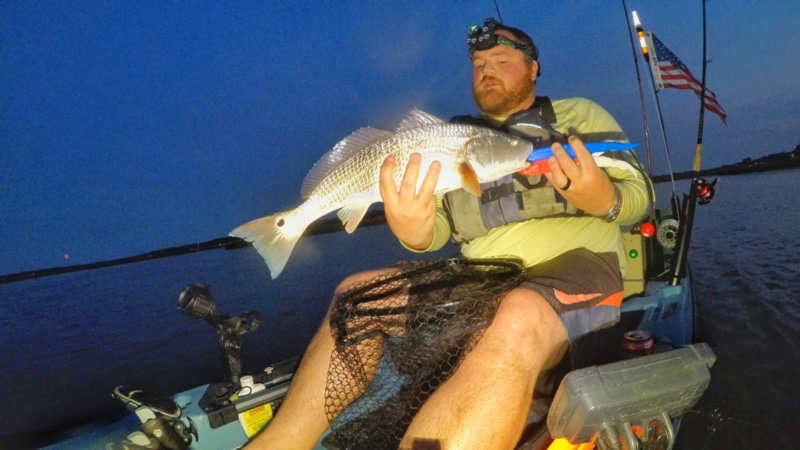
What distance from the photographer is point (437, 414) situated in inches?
74.6

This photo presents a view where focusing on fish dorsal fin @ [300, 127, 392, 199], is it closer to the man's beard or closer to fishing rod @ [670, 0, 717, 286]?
the man's beard

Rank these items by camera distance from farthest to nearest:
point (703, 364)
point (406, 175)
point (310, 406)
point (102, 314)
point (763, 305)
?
point (102, 314) < point (763, 305) < point (406, 175) < point (310, 406) < point (703, 364)

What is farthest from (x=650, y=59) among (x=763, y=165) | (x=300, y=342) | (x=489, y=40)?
(x=763, y=165)

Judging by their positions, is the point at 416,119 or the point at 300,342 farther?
the point at 300,342

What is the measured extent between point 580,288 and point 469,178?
105 centimetres

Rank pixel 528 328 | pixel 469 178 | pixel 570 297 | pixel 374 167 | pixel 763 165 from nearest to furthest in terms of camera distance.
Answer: pixel 528 328 < pixel 570 297 < pixel 469 178 < pixel 374 167 < pixel 763 165

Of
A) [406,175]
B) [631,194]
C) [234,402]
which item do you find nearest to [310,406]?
[234,402]

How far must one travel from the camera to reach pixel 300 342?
12367mm

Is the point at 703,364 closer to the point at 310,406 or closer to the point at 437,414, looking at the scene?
the point at 437,414

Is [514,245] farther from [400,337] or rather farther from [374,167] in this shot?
[374,167]

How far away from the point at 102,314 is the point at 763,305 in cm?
2642

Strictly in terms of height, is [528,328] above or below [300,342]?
above

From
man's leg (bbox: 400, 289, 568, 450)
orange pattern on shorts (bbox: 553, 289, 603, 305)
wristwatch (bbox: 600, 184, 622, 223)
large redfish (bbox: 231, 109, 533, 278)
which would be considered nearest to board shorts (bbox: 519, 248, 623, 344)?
orange pattern on shorts (bbox: 553, 289, 603, 305)

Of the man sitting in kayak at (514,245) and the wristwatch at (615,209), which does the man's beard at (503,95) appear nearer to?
the man sitting in kayak at (514,245)
